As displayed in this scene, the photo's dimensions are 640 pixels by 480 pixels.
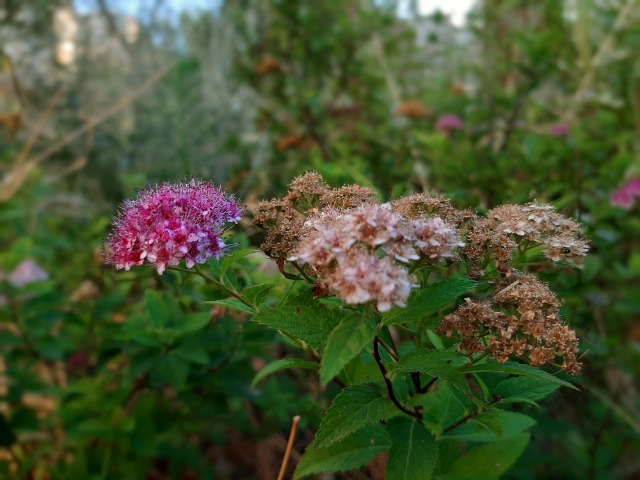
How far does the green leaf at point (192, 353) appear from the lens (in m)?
1.19

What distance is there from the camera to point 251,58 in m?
2.93

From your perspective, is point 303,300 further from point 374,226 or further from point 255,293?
point 374,226

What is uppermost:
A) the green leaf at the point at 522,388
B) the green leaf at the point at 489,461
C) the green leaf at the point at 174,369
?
the green leaf at the point at 522,388

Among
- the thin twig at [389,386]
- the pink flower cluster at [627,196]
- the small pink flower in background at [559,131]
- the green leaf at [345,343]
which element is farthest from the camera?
the small pink flower in background at [559,131]

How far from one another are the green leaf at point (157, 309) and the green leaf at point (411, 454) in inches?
24.6

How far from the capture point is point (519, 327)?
0.65 metres

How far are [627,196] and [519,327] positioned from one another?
102cm

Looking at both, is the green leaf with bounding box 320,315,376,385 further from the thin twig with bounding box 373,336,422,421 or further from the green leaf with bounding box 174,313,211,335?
the green leaf with bounding box 174,313,211,335

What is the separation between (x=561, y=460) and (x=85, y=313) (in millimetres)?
1381

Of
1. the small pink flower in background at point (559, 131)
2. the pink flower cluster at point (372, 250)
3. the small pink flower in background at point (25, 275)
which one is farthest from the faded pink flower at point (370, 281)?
the small pink flower in background at point (559, 131)

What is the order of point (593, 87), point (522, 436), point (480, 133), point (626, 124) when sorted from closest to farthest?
point (522, 436) < point (480, 133) < point (626, 124) < point (593, 87)

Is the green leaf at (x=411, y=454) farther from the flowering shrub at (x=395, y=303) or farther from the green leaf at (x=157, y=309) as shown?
the green leaf at (x=157, y=309)

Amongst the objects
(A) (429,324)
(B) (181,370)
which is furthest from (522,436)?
(B) (181,370)

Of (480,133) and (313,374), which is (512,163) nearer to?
(480,133)
